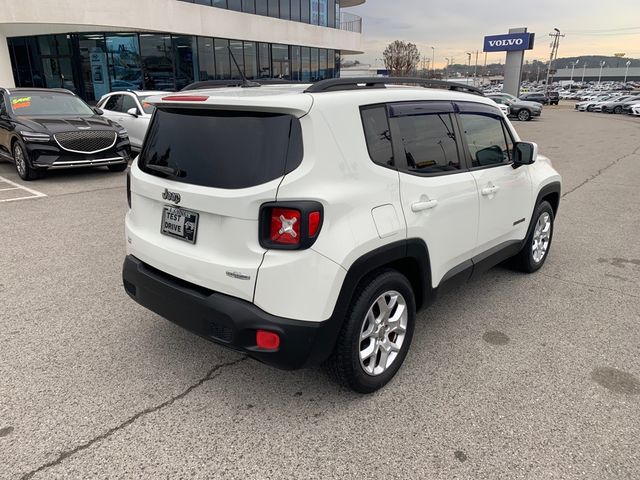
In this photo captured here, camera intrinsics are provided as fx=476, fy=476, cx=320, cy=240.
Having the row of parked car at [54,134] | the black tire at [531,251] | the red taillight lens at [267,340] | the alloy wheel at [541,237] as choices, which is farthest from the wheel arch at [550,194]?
the row of parked car at [54,134]

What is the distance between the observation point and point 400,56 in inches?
2251

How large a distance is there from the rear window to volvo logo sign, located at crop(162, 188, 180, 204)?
88 millimetres

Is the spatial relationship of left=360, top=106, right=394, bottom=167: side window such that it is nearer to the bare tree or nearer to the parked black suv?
the parked black suv

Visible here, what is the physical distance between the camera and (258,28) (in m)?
26.6

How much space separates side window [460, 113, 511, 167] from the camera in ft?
11.6

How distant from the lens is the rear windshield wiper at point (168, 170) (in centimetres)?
271

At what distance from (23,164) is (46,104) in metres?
1.53

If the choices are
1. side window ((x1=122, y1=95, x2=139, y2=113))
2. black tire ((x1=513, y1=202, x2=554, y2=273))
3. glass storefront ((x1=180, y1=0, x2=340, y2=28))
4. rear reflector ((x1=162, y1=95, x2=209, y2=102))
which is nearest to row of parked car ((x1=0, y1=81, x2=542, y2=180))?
side window ((x1=122, y1=95, x2=139, y2=113))

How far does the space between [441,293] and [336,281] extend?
1.17 metres

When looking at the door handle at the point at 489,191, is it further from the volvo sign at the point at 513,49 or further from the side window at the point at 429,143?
the volvo sign at the point at 513,49

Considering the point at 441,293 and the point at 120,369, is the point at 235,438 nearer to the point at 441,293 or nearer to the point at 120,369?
the point at 120,369

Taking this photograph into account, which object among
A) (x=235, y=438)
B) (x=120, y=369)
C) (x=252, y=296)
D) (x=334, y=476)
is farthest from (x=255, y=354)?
(x=120, y=369)

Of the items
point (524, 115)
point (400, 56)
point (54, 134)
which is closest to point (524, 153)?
point (54, 134)

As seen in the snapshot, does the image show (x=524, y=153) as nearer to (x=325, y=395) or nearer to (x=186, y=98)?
(x=325, y=395)
